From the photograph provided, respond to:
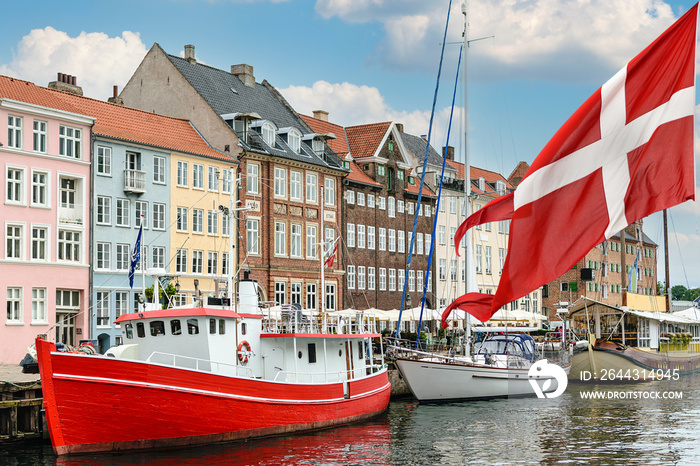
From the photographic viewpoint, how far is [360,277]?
65688 mm

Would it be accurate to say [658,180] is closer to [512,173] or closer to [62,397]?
[62,397]

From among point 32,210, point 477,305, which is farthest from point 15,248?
point 477,305

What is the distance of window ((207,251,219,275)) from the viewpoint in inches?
2062

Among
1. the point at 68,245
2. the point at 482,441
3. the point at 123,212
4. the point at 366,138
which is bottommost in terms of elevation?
the point at 482,441

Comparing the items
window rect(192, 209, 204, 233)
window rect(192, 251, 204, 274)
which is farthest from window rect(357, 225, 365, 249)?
window rect(192, 251, 204, 274)

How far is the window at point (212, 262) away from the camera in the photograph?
172 ft

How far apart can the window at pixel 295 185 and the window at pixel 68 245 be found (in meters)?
16.2

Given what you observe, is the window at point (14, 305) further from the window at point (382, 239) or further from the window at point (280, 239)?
the window at point (382, 239)

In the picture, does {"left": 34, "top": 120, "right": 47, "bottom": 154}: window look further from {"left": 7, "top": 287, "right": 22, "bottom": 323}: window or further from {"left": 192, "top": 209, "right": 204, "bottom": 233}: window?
{"left": 192, "top": 209, "right": 204, "bottom": 233}: window

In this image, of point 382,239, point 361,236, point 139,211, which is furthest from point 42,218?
point 382,239

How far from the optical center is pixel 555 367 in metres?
43.8

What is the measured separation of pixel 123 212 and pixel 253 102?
54.0 ft

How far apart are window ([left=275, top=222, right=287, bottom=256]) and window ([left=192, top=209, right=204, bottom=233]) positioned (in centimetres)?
→ 606

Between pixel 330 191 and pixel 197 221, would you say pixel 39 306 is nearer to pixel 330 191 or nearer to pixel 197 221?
pixel 197 221
